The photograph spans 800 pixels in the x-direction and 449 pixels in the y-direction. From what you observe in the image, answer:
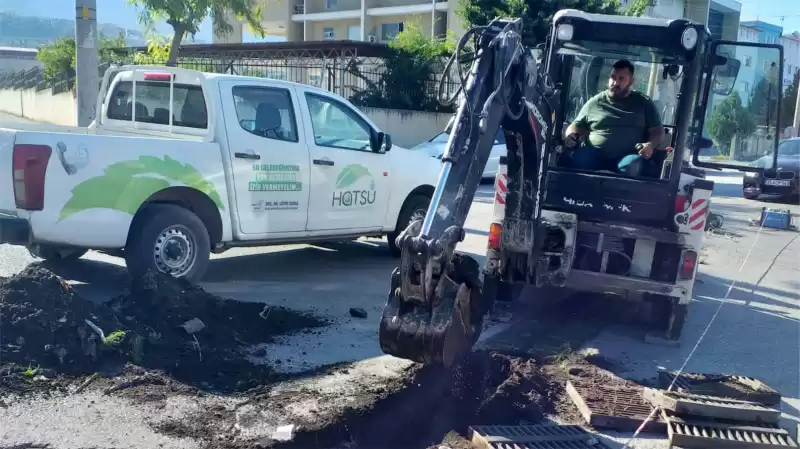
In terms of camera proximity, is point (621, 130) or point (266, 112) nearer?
point (621, 130)

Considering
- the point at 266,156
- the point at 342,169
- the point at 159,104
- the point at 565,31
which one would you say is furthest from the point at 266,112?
the point at 565,31

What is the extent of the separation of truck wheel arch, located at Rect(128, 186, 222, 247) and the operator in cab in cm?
343

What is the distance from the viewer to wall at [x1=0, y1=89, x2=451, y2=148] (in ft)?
78.7

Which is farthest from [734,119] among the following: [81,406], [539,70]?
[81,406]

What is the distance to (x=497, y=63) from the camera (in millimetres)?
5242

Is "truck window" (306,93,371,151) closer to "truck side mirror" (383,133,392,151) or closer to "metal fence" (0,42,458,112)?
"truck side mirror" (383,133,392,151)

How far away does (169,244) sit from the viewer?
7.35m

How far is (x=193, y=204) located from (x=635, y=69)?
4343mm

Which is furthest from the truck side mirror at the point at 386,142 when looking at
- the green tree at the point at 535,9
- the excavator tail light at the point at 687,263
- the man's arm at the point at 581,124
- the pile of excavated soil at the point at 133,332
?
the green tree at the point at 535,9

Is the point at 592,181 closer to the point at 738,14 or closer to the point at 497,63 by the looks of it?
the point at 497,63

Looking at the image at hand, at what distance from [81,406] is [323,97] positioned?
15.7 feet

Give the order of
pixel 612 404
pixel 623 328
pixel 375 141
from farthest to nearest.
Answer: pixel 375 141, pixel 623 328, pixel 612 404

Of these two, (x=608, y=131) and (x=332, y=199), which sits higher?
(x=608, y=131)

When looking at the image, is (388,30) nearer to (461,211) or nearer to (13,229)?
(13,229)
